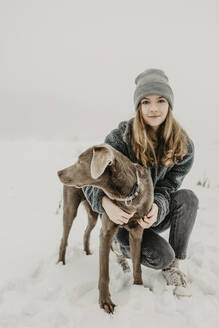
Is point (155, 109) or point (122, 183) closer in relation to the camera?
point (122, 183)

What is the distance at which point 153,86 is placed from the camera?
2.21 m

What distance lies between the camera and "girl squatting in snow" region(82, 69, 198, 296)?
2.25m

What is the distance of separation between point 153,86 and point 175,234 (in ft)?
4.38

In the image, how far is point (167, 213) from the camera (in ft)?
8.14

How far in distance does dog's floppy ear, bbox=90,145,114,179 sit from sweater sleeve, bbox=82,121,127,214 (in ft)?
1.49

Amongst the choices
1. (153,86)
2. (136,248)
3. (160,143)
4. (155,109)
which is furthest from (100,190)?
(153,86)

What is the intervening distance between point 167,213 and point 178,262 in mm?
462

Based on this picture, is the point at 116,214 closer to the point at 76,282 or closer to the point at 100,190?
the point at 100,190

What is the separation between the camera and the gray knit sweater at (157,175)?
7.43 ft

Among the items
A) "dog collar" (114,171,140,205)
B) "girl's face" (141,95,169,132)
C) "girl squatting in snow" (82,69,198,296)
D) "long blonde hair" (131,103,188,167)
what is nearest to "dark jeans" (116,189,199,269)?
"girl squatting in snow" (82,69,198,296)

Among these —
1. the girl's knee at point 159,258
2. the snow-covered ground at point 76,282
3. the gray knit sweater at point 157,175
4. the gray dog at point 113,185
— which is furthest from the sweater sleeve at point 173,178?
the snow-covered ground at point 76,282

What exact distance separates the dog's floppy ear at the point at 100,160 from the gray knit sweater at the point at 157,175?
47 centimetres

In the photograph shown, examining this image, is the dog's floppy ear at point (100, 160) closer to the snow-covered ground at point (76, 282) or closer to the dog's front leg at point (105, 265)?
the dog's front leg at point (105, 265)

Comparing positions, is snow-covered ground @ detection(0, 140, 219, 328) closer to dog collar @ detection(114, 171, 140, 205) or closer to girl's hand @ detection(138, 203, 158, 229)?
girl's hand @ detection(138, 203, 158, 229)
